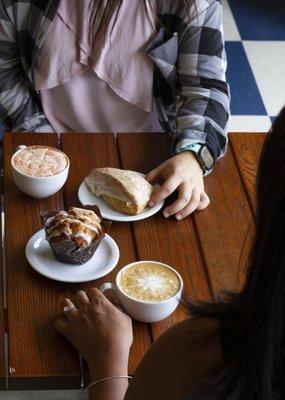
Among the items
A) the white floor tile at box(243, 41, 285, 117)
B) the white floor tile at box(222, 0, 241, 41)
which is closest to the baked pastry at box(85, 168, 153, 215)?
the white floor tile at box(243, 41, 285, 117)

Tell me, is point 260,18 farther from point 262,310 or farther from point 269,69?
point 262,310

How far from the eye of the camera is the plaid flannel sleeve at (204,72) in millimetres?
1484

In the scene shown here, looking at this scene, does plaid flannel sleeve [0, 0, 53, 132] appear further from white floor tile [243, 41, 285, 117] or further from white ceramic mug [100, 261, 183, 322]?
white floor tile [243, 41, 285, 117]

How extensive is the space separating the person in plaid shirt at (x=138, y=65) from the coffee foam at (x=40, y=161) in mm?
229

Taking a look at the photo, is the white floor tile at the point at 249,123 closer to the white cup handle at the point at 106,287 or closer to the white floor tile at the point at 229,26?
the white floor tile at the point at 229,26

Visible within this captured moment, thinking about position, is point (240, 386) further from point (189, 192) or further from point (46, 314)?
point (189, 192)

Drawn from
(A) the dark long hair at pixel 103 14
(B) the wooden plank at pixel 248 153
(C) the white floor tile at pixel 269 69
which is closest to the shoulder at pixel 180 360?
(B) the wooden plank at pixel 248 153

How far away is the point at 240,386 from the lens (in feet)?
2.48

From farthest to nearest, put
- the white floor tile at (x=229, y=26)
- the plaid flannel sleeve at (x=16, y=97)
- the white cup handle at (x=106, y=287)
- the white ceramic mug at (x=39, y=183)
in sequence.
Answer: the white floor tile at (x=229, y=26) < the plaid flannel sleeve at (x=16, y=97) < the white ceramic mug at (x=39, y=183) < the white cup handle at (x=106, y=287)

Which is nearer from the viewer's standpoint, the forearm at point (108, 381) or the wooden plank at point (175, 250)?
the forearm at point (108, 381)

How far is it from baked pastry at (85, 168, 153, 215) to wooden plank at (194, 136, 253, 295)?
0.34ft

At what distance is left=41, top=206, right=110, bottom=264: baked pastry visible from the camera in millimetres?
1131

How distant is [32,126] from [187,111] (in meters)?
0.36

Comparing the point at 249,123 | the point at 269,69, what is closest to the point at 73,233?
the point at 249,123
